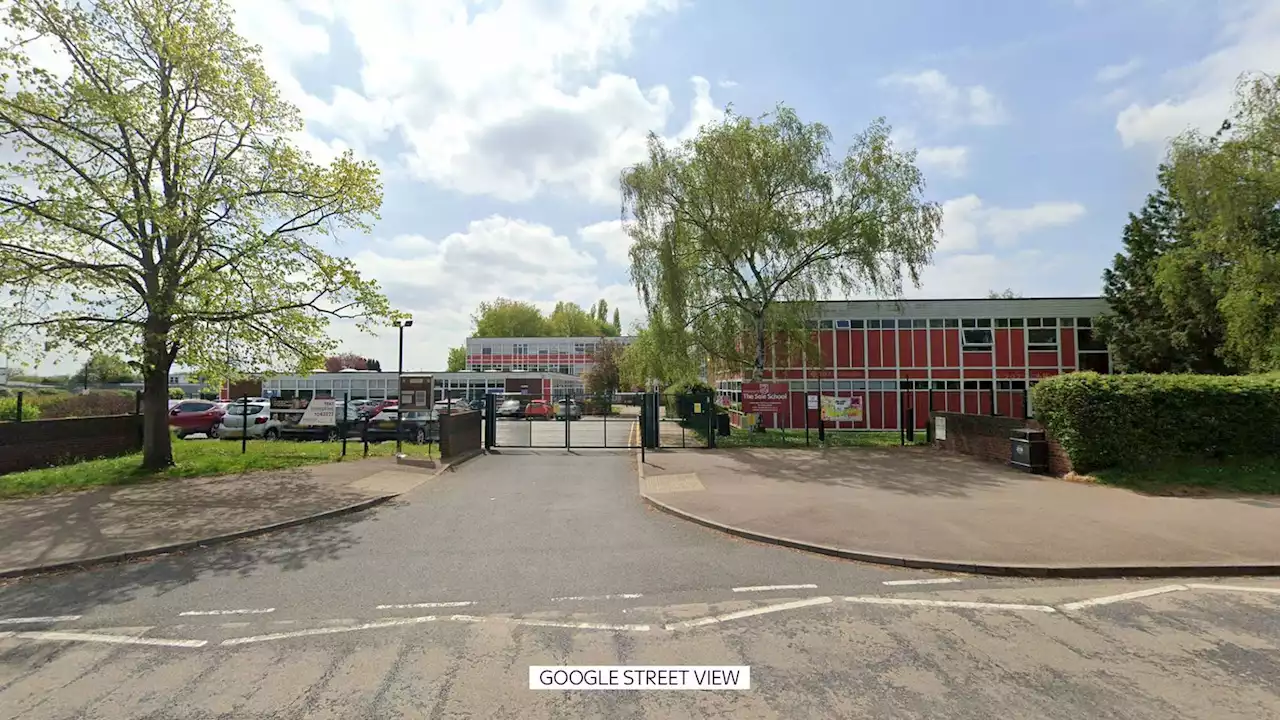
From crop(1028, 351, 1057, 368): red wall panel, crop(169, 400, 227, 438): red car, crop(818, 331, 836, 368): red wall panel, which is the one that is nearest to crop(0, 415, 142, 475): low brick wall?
crop(169, 400, 227, 438): red car

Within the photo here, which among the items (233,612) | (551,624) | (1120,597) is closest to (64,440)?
(233,612)

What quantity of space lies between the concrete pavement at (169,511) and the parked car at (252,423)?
33.8 ft

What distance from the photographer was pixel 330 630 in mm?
5004

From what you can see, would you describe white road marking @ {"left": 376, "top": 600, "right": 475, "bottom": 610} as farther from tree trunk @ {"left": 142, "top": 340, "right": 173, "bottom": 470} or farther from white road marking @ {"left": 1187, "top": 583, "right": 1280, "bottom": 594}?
tree trunk @ {"left": 142, "top": 340, "right": 173, "bottom": 470}

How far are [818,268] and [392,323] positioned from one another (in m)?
16.3

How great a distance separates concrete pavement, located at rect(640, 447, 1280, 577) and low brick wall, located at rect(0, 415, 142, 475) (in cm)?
1383

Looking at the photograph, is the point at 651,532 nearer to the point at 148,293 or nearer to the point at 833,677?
the point at 833,677

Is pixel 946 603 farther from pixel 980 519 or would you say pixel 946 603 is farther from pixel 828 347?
pixel 828 347

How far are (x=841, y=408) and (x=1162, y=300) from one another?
1486cm

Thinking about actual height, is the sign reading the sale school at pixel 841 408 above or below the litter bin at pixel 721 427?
above

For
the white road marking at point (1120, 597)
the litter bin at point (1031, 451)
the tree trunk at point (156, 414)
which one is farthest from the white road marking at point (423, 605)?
the litter bin at point (1031, 451)

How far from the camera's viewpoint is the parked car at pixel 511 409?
40088mm

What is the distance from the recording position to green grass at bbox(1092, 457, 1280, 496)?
1109 centimetres

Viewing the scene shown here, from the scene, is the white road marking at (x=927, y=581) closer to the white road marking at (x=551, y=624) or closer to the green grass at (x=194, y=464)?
the white road marking at (x=551, y=624)
